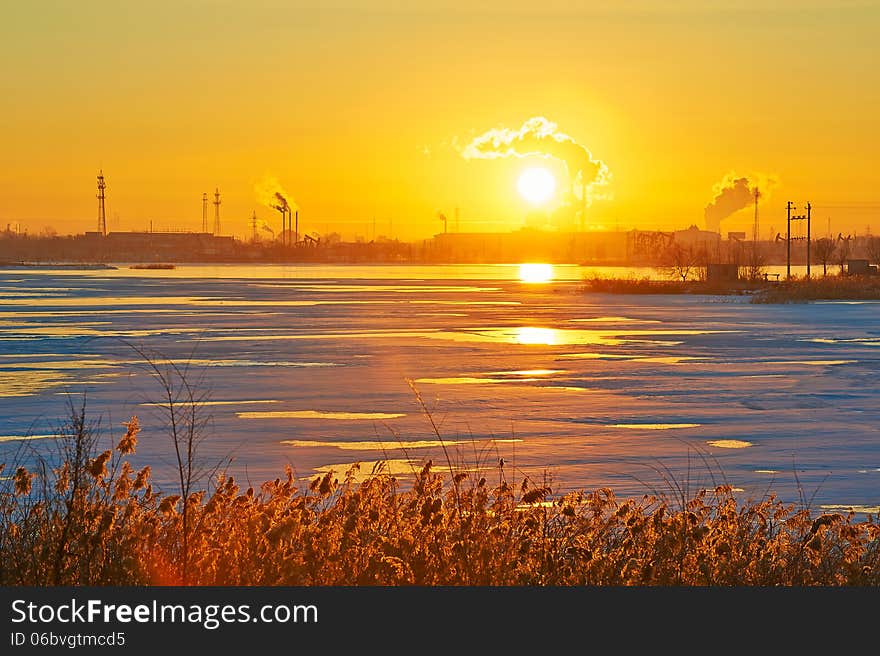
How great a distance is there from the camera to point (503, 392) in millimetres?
23672

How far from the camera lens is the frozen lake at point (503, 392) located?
49.0ft

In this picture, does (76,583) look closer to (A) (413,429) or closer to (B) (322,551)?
(B) (322,551)

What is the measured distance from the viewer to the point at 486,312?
5759 centimetres

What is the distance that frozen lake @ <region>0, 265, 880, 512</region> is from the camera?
14938 millimetres

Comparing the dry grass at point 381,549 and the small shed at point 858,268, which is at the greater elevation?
the small shed at point 858,268

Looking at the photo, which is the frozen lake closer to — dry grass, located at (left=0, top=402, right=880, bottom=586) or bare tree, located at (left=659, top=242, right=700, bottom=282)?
dry grass, located at (left=0, top=402, right=880, bottom=586)

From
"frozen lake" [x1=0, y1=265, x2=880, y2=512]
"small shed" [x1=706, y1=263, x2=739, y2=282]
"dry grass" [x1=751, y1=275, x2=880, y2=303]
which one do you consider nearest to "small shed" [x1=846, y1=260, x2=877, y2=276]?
"small shed" [x1=706, y1=263, x2=739, y2=282]

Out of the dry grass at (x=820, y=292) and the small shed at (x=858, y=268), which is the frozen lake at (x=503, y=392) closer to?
the dry grass at (x=820, y=292)

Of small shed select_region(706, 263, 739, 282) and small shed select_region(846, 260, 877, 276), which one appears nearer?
small shed select_region(706, 263, 739, 282)

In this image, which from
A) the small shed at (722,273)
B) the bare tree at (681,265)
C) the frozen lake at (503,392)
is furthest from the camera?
the bare tree at (681,265)

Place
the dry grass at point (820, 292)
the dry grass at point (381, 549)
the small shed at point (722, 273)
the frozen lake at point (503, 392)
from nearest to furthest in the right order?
the dry grass at point (381, 549)
the frozen lake at point (503, 392)
the dry grass at point (820, 292)
the small shed at point (722, 273)

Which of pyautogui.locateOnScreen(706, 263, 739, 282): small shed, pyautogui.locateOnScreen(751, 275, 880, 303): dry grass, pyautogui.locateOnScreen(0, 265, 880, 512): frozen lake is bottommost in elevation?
pyautogui.locateOnScreen(0, 265, 880, 512): frozen lake

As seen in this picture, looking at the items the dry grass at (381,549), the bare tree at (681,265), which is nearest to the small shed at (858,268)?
the bare tree at (681,265)

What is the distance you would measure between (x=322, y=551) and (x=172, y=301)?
59736mm
